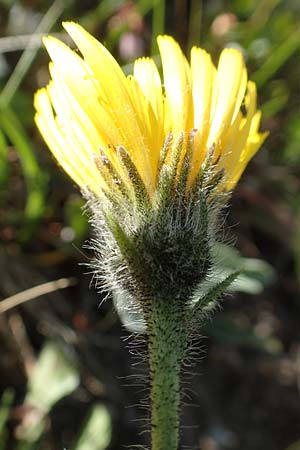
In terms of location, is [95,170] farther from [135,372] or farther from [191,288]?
[135,372]

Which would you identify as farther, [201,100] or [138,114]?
[201,100]

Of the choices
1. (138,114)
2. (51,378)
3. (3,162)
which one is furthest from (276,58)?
(51,378)

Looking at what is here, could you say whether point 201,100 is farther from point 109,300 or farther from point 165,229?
point 109,300

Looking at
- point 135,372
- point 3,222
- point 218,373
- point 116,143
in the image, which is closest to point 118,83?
point 116,143

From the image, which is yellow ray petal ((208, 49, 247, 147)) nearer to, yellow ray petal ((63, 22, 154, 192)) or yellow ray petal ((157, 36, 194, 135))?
yellow ray petal ((157, 36, 194, 135))

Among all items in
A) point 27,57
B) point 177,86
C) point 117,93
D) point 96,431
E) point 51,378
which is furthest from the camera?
point 27,57

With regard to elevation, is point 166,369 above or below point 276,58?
below

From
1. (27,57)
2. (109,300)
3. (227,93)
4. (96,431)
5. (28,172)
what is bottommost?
(96,431)

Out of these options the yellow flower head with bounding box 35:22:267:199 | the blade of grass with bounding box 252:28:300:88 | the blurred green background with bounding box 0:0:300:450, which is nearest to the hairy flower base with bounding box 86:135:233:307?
the yellow flower head with bounding box 35:22:267:199
